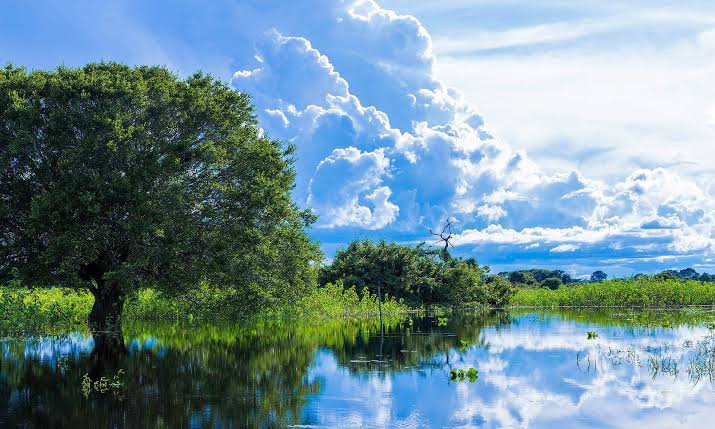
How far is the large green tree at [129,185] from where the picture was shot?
31859 millimetres

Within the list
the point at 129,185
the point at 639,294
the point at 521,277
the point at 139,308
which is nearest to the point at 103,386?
the point at 129,185

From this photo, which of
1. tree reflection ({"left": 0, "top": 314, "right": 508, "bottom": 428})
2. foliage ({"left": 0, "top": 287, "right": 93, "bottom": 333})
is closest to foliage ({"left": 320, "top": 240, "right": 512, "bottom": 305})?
tree reflection ({"left": 0, "top": 314, "right": 508, "bottom": 428})

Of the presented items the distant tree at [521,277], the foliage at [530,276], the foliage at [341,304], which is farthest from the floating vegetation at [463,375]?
the distant tree at [521,277]

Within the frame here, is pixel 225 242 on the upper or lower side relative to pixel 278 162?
lower

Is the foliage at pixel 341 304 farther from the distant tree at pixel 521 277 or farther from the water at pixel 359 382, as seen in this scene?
the distant tree at pixel 521 277

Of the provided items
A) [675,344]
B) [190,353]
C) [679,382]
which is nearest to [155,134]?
[190,353]

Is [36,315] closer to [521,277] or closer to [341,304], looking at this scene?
[341,304]

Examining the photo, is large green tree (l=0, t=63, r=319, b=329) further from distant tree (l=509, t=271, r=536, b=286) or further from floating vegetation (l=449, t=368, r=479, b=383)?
distant tree (l=509, t=271, r=536, b=286)

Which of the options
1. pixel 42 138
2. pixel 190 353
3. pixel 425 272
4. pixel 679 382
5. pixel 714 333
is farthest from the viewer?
pixel 425 272

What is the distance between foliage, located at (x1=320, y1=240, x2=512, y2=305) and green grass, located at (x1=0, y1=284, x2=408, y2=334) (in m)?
9.73

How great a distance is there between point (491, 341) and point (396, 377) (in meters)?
14.6

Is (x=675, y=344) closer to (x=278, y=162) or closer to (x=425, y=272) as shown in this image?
(x=278, y=162)

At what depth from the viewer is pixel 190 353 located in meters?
30.7

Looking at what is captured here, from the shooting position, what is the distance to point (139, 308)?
4988 cm
